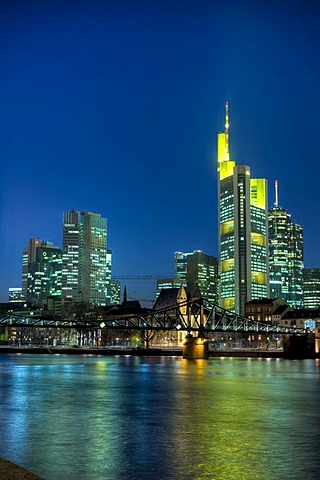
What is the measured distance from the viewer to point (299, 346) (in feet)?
488

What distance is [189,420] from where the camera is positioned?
30391mm

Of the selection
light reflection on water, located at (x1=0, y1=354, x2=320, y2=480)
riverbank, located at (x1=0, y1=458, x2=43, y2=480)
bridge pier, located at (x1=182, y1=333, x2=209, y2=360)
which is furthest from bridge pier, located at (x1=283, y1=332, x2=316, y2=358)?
riverbank, located at (x1=0, y1=458, x2=43, y2=480)

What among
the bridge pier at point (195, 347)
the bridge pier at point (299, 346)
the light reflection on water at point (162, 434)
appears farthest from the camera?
the bridge pier at point (299, 346)

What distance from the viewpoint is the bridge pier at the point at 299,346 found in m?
147

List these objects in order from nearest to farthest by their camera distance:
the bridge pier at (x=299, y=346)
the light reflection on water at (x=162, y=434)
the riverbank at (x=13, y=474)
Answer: the riverbank at (x=13, y=474) < the light reflection on water at (x=162, y=434) < the bridge pier at (x=299, y=346)

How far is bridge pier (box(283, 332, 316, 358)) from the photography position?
484 feet

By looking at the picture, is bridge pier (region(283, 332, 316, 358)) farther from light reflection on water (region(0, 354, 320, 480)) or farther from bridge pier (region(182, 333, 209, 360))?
light reflection on water (region(0, 354, 320, 480))

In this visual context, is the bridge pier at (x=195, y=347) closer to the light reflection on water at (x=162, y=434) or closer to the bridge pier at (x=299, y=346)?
the bridge pier at (x=299, y=346)

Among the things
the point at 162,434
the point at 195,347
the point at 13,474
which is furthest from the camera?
the point at 195,347

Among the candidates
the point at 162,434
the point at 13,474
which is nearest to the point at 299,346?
the point at 162,434

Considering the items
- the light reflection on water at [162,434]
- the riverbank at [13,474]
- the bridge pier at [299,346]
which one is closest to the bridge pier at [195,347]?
the bridge pier at [299,346]

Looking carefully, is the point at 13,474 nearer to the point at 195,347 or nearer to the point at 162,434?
the point at 162,434

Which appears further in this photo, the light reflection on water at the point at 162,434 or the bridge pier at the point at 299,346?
the bridge pier at the point at 299,346

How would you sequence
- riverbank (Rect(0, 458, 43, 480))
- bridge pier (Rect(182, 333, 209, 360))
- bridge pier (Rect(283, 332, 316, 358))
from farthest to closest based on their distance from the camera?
bridge pier (Rect(283, 332, 316, 358)) → bridge pier (Rect(182, 333, 209, 360)) → riverbank (Rect(0, 458, 43, 480))
